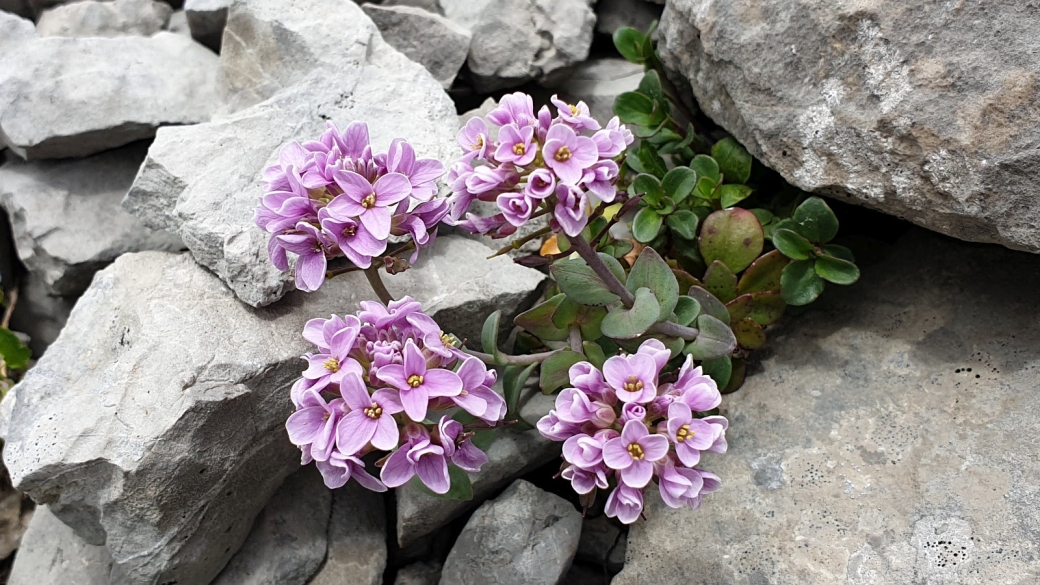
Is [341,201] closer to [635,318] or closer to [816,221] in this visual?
[635,318]

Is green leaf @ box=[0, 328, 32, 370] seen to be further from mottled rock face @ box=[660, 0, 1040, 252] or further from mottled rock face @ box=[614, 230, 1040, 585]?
mottled rock face @ box=[660, 0, 1040, 252]

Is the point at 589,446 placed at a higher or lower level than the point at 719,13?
lower

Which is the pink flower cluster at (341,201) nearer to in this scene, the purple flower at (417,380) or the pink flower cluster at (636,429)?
the purple flower at (417,380)

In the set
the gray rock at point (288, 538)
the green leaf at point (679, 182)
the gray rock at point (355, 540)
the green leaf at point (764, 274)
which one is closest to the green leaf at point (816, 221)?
the green leaf at point (764, 274)

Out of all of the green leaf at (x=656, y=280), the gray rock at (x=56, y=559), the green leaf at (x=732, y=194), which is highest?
the green leaf at (x=656, y=280)

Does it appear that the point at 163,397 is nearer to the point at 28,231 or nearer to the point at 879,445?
the point at 28,231

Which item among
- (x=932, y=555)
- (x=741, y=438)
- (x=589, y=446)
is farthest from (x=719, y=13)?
(x=932, y=555)
